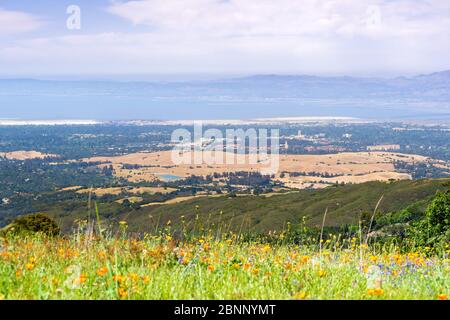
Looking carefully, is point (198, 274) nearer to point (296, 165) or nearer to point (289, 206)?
point (289, 206)

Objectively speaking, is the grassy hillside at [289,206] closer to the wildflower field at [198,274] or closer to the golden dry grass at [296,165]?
the golden dry grass at [296,165]

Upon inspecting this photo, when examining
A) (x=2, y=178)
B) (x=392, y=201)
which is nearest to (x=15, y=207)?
(x=2, y=178)

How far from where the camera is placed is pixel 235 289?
390cm

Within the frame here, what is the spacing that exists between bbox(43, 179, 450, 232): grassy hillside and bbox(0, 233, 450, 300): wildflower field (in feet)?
169

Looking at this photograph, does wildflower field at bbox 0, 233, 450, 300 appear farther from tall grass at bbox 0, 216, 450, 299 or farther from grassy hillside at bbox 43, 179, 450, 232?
grassy hillside at bbox 43, 179, 450, 232

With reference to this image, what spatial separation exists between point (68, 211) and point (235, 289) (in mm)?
92582

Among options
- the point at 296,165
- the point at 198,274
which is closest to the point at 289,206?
the point at 198,274

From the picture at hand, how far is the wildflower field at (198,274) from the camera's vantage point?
3.79 meters

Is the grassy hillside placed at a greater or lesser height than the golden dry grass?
greater

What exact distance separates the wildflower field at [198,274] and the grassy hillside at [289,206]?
51.4 metres

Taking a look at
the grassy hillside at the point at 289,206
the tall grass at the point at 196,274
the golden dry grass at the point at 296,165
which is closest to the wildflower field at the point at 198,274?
the tall grass at the point at 196,274

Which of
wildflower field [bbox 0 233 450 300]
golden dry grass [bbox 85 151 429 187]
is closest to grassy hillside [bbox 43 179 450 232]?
golden dry grass [bbox 85 151 429 187]

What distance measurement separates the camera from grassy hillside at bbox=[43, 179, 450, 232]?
6700cm
